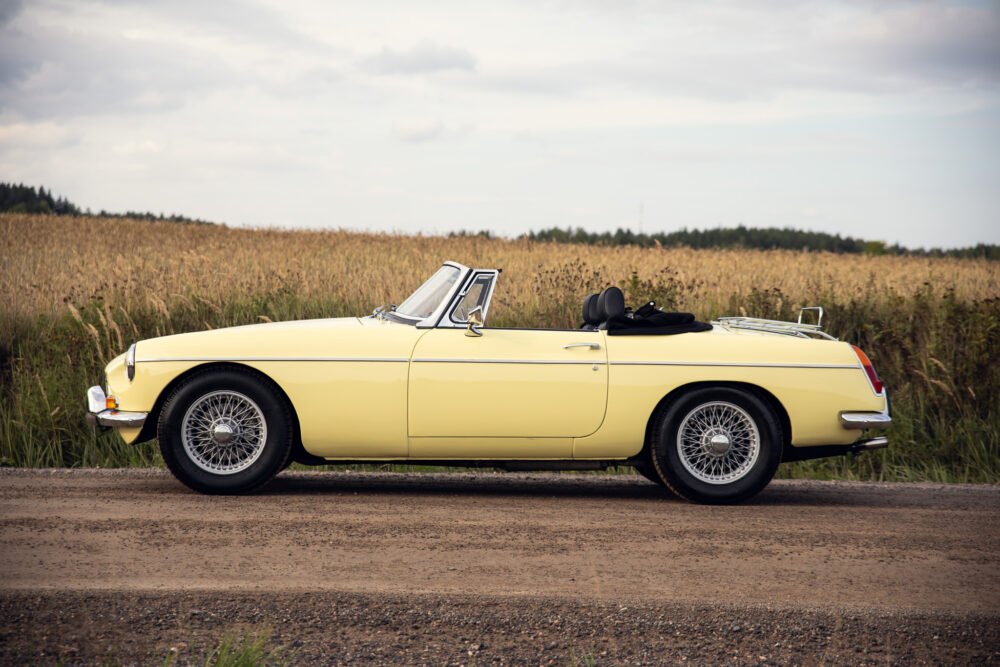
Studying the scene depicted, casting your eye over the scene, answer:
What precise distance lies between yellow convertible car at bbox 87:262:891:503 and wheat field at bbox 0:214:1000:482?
2506mm

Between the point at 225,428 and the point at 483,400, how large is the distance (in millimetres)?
1667

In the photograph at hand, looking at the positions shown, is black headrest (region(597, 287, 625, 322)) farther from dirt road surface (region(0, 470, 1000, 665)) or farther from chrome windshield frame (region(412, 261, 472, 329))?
dirt road surface (region(0, 470, 1000, 665))

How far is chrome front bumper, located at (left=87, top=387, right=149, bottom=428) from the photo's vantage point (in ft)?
23.3

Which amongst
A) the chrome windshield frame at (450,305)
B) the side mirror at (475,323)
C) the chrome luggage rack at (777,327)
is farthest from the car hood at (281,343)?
the chrome luggage rack at (777,327)

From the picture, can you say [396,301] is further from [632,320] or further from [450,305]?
[632,320]

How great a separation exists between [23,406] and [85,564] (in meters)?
5.34

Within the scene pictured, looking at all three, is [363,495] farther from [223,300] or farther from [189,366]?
[223,300]

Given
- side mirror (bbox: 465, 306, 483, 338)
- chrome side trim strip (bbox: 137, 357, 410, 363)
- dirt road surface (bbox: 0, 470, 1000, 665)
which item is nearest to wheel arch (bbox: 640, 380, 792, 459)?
dirt road surface (bbox: 0, 470, 1000, 665)

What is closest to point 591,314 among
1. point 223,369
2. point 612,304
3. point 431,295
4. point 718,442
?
point 612,304

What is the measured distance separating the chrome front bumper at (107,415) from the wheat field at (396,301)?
227cm

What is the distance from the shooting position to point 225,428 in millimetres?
6984

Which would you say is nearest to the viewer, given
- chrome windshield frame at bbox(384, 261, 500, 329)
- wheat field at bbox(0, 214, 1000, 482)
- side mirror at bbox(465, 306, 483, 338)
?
side mirror at bbox(465, 306, 483, 338)

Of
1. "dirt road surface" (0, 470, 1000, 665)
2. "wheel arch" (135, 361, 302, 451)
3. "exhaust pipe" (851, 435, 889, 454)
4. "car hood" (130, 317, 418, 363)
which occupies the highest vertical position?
"car hood" (130, 317, 418, 363)

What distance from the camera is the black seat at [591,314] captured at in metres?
7.74
